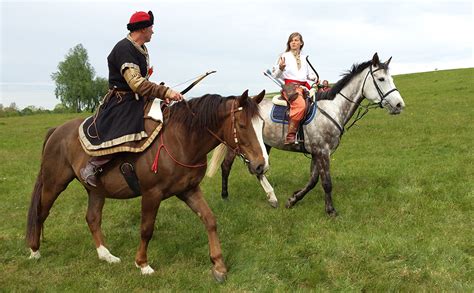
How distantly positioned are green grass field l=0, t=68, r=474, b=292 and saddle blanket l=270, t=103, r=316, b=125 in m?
1.83

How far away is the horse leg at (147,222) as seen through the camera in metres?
5.56

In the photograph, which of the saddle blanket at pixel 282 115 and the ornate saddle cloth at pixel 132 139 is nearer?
the ornate saddle cloth at pixel 132 139

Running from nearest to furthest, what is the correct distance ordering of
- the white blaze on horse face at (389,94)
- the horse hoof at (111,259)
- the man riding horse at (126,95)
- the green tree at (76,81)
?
1. the man riding horse at (126,95)
2. the horse hoof at (111,259)
3. the white blaze on horse face at (389,94)
4. the green tree at (76,81)

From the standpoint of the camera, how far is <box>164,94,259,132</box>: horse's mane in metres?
5.30

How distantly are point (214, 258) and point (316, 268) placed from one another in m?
1.43

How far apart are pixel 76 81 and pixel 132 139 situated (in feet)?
267

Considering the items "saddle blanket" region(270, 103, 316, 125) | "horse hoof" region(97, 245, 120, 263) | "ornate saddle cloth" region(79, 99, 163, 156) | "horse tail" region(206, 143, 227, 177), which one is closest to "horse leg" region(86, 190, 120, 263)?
"horse hoof" region(97, 245, 120, 263)

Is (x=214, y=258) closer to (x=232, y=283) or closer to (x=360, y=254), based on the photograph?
(x=232, y=283)

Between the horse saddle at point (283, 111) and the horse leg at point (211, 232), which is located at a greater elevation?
the horse saddle at point (283, 111)

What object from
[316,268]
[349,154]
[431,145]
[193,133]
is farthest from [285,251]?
[431,145]

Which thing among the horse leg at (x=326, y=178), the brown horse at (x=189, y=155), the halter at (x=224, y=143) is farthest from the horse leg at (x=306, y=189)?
the halter at (x=224, y=143)

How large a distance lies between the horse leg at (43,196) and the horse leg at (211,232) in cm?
211

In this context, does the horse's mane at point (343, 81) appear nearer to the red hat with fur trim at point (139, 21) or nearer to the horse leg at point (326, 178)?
the horse leg at point (326, 178)

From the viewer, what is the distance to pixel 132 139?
551cm
